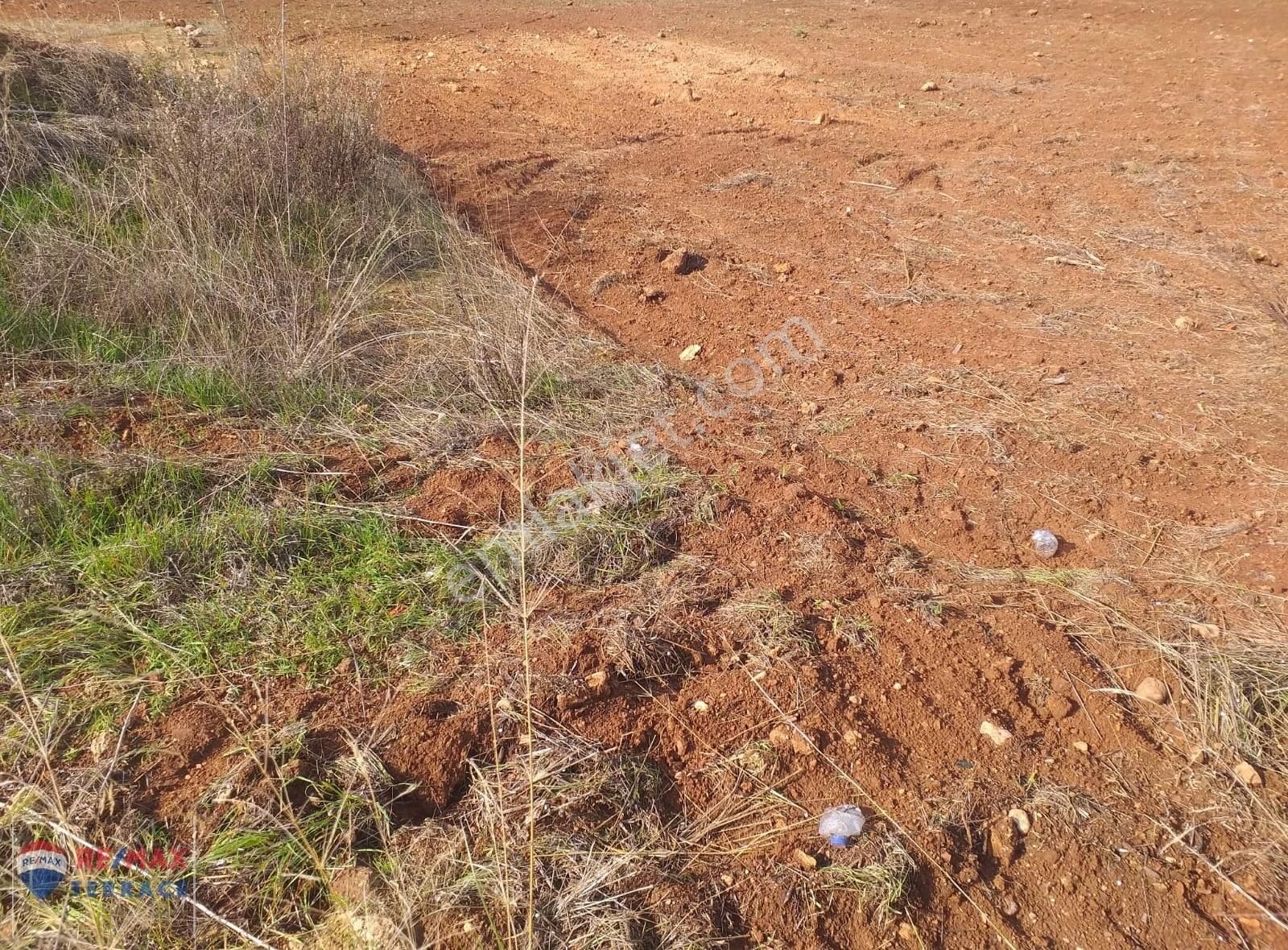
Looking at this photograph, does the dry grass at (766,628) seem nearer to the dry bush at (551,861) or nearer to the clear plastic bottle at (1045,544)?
the dry bush at (551,861)

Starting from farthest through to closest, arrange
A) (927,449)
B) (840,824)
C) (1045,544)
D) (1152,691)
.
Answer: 1. (927,449)
2. (1045,544)
3. (1152,691)
4. (840,824)

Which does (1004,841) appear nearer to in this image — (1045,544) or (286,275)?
(1045,544)

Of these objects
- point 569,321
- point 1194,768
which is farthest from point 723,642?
point 569,321

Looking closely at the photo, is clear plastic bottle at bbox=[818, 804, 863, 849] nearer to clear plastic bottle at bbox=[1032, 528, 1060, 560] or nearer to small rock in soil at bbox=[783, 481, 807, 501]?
small rock in soil at bbox=[783, 481, 807, 501]

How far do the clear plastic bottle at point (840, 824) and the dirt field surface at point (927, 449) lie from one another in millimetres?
35

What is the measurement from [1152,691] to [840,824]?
3.19ft

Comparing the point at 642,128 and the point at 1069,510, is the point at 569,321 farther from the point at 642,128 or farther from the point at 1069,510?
the point at 642,128

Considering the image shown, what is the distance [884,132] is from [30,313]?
5.38m

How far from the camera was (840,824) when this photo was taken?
5.75ft

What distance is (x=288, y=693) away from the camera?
1.94 m

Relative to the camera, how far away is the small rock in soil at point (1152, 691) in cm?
209

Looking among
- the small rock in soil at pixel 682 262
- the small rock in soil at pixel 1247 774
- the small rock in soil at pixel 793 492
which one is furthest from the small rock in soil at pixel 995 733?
the small rock in soil at pixel 682 262

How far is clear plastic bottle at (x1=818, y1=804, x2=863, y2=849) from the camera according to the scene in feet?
5.70

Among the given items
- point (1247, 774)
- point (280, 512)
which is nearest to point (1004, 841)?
point (1247, 774)
